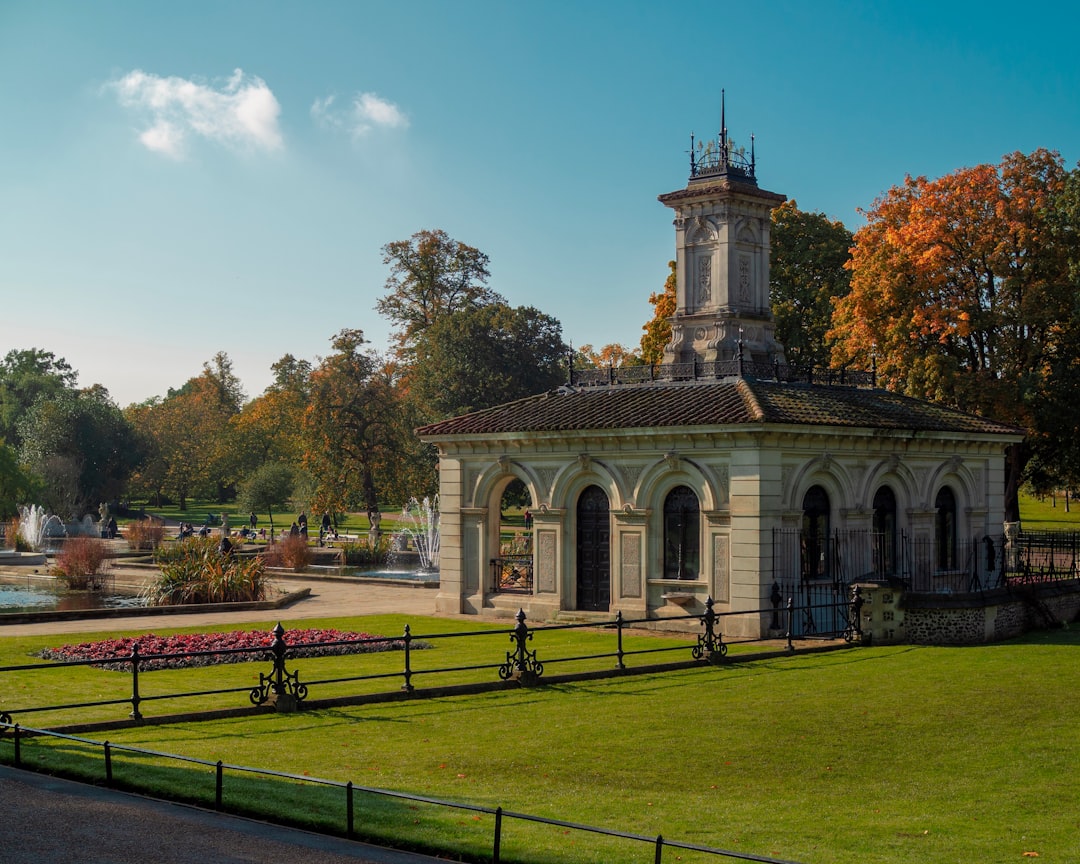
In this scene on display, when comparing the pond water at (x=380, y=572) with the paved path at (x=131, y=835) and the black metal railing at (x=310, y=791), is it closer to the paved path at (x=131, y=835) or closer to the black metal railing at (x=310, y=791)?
the black metal railing at (x=310, y=791)

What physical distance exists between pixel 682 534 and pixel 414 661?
7.97 metres

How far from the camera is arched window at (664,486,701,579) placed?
28.4 metres

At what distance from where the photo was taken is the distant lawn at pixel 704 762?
11.6m

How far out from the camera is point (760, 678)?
70.2 feet

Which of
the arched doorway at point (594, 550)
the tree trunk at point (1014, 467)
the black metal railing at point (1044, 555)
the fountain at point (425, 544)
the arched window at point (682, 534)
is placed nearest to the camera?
the arched window at point (682, 534)

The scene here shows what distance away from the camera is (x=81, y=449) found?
86.6m

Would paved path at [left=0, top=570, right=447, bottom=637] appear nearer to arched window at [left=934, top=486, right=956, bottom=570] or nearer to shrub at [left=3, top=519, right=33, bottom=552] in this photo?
arched window at [left=934, top=486, right=956, bottom=570]

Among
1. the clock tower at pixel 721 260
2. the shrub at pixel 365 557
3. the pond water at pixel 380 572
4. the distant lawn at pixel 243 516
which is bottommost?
the pond water at pixel 380 572

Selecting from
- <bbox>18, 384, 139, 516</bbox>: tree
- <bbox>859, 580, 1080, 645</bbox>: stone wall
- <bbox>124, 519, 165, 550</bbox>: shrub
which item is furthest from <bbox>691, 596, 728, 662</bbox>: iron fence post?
<bbox>18, 384, 139, 516</bbox>: tree

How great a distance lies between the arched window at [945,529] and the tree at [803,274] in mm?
22667

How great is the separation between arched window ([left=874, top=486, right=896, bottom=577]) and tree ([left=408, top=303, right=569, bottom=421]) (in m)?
35.5

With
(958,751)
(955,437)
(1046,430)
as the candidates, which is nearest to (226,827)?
(958,751)

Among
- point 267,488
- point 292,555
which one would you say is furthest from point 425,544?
point 267,488

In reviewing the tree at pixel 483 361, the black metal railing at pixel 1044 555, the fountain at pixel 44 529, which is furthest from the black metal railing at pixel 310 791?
the tree at pixel 483 361
